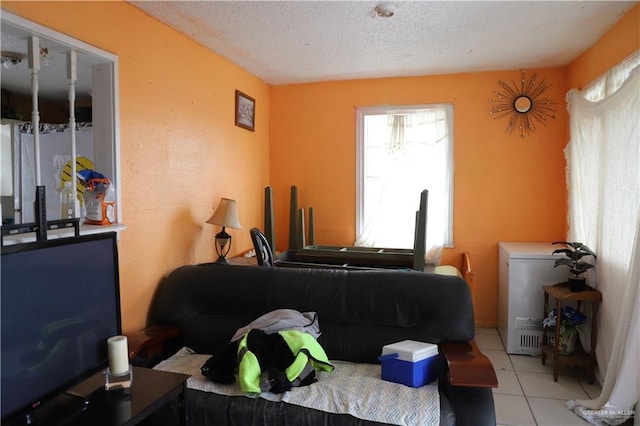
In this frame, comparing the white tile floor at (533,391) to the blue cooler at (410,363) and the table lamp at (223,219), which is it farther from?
the table lamp at (223,219)

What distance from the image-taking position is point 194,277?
8.18ft

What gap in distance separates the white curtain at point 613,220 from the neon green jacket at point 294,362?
5.00ft

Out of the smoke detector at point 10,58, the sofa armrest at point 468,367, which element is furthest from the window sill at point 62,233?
the sofa armrest at point 468,367

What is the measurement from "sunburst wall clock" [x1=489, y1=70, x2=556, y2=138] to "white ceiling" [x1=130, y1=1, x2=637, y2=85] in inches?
6.8

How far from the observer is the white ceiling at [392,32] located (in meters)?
2.37

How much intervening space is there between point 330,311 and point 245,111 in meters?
2.10

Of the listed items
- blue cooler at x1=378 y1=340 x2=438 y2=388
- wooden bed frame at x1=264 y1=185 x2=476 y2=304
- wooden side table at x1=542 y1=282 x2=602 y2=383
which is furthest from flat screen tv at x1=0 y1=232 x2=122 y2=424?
wooden side table at x1=542 y1=282 x2=602 y2=383

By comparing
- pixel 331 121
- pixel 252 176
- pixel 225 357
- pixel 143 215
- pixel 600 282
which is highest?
pixel 331 121

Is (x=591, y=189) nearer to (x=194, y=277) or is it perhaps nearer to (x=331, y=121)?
(x=331, y=121)

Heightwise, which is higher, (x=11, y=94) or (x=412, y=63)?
(x=412, y=63)

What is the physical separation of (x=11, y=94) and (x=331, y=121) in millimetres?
2823

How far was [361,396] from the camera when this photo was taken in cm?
181

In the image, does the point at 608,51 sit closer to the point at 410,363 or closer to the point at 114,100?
the point at 410,363

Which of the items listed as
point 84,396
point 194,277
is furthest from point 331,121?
point 84,396
